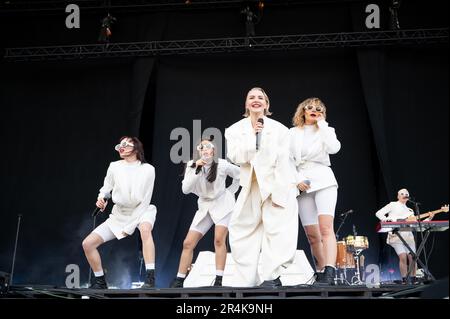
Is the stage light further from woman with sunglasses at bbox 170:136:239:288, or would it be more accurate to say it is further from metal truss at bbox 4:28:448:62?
metal truss at bbox 4:28:448:62

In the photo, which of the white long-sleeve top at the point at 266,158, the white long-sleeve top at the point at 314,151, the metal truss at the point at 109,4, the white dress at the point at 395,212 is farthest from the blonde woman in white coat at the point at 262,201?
the metal truss at the point at 109,4

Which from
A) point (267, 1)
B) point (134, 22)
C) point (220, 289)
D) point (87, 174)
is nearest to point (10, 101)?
point (87, 174)

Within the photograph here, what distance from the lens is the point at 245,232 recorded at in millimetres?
5883

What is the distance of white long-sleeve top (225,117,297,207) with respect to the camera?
19.0ft

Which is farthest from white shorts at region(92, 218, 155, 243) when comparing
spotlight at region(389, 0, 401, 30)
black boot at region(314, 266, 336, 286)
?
spotlight at region(389, 0, 401, 30)

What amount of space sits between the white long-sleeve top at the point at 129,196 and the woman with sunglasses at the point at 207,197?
45 cm

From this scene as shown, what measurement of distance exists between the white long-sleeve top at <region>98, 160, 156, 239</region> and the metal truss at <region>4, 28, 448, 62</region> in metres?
3.67

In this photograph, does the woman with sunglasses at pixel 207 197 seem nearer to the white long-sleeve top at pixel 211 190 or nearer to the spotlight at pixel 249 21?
the white long-sleeve top at pixel 211 190

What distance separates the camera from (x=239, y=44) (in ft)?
33.6

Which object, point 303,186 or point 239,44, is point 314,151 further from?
point 239,44

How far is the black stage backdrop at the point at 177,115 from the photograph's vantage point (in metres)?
10.4

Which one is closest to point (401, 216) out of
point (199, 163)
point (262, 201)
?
point (199, 163)

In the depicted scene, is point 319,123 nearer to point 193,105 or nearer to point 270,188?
point 270,188
